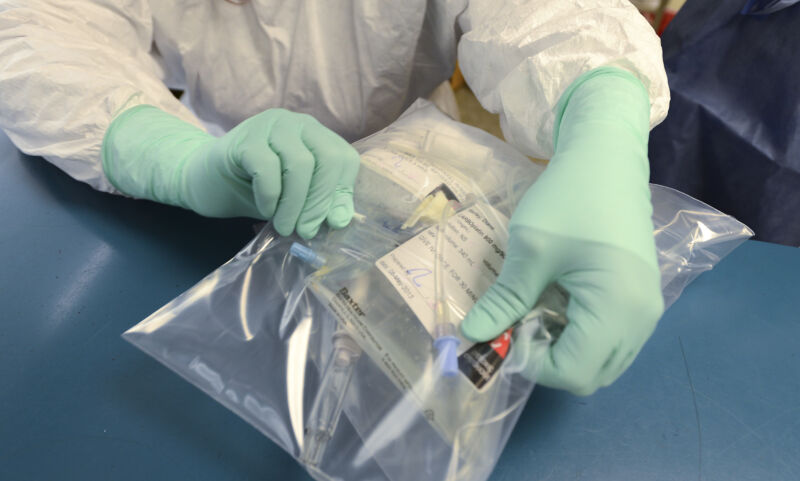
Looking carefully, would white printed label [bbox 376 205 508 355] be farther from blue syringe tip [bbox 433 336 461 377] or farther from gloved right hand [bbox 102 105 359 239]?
gloved right hand [bbox 102 105 359 239]

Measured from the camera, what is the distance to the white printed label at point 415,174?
593 millimetres

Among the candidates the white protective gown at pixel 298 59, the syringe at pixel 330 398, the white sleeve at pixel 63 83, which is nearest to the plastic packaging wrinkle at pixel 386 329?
the syringe at pixel 330 398

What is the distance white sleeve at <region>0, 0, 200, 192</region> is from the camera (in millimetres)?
679

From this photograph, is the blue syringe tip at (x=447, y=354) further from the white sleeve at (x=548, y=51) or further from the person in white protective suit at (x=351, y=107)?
the white sleeve at (x=548, y=51)

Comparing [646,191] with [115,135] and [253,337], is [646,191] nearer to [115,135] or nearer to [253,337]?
[253,337]

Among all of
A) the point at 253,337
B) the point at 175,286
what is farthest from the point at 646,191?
the point at 175,286

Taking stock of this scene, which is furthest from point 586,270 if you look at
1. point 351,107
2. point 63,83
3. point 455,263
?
point 63,83

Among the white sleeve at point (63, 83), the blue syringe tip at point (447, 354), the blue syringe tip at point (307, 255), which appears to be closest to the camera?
the blue syringe tip at point (447, 354)

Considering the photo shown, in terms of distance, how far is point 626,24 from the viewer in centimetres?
59

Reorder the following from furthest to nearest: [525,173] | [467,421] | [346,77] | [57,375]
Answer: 1. [346,77]
2. [525,173]
3. [57,375]
4. [467,421]

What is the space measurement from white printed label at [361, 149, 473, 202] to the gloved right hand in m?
0.04

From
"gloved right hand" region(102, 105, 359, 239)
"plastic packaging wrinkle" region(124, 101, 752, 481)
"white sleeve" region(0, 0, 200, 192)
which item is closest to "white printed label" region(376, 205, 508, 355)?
"plastic packaging wrinkle" region(124, 101, 752, 481)

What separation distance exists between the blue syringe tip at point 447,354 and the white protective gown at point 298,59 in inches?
14.3

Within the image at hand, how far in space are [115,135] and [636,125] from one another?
2.48 ft
